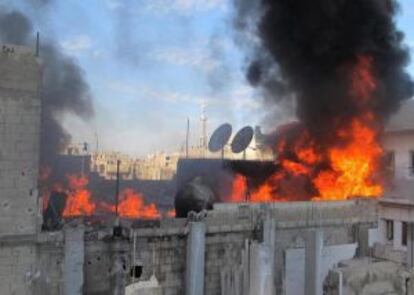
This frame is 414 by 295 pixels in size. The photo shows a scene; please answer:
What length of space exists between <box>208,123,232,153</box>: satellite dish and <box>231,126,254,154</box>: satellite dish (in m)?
1.55

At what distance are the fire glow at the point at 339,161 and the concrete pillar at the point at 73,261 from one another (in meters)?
12.8

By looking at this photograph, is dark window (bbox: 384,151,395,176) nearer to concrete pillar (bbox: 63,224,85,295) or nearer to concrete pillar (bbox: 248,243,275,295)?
concrete pillar (bbox: 248,243,275,295)

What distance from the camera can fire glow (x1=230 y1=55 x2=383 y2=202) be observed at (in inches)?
1009

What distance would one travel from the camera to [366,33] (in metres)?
28.3

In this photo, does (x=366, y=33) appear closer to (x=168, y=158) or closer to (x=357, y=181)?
(x=357, y=181)

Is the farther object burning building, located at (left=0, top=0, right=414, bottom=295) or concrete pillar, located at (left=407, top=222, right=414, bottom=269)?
concrete pillar, located at (left=407, top=222, right=414, bottom=269)

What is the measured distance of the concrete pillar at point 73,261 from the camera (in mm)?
15742

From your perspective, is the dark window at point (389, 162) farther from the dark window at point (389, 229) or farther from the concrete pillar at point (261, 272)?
the concrete pillar at point (261, 272)

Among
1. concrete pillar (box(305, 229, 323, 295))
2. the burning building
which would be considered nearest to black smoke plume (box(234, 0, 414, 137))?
the burning building

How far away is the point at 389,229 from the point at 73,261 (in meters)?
13.8

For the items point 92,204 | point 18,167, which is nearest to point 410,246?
point 18,167

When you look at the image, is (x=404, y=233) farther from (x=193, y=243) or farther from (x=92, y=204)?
(x=92, y=204)

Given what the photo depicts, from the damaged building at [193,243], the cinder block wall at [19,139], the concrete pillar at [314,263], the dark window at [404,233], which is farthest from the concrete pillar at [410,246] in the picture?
the cinder block wall at [19,139]

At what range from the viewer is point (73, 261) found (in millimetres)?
15836
